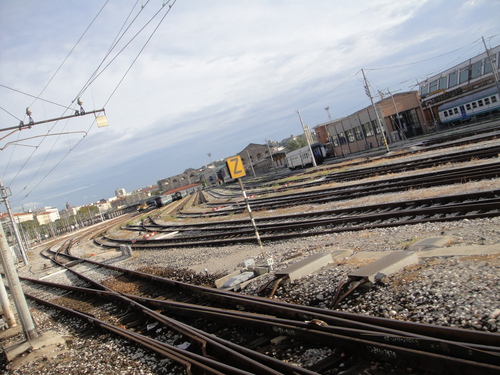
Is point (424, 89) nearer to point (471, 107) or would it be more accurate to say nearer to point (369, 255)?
point (471, 107)

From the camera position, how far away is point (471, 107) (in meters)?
42.8

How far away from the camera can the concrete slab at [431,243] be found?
797 centimetres

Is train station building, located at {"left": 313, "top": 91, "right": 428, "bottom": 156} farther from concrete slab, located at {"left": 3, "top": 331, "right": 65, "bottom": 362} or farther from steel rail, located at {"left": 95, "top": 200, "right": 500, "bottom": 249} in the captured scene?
concrete slab, located at {"left": 3, "top": 331, "right": 65, "bottom": 362}

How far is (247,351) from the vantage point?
5355 mm

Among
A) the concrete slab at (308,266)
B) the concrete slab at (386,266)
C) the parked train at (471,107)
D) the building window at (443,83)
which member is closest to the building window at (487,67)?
the building window at (443,83)

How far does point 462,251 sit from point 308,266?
118 inches

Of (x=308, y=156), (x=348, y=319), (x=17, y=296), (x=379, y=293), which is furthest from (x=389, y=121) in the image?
(x=348, y=319)

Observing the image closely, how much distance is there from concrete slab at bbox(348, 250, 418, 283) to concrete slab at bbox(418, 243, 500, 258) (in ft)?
1.28

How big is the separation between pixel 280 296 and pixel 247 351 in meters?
2.32

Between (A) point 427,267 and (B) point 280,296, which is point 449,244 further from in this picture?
(B) point 280,296

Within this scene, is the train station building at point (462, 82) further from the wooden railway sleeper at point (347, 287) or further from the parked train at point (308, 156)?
the wooden railway sleeper at point (347, 287)

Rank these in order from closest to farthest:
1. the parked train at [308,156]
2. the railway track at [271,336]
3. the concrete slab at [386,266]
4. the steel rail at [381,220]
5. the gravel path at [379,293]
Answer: the railway track at [271,336]
the gravel path at [379,293]
the concrete slab at [386,266]
the steel rail at [381,220]
the parked train at [308,156]

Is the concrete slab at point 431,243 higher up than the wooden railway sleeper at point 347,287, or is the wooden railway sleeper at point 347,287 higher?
the wooden railway sleeper at point 347,287

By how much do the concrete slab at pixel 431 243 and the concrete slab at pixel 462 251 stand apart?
356mm
